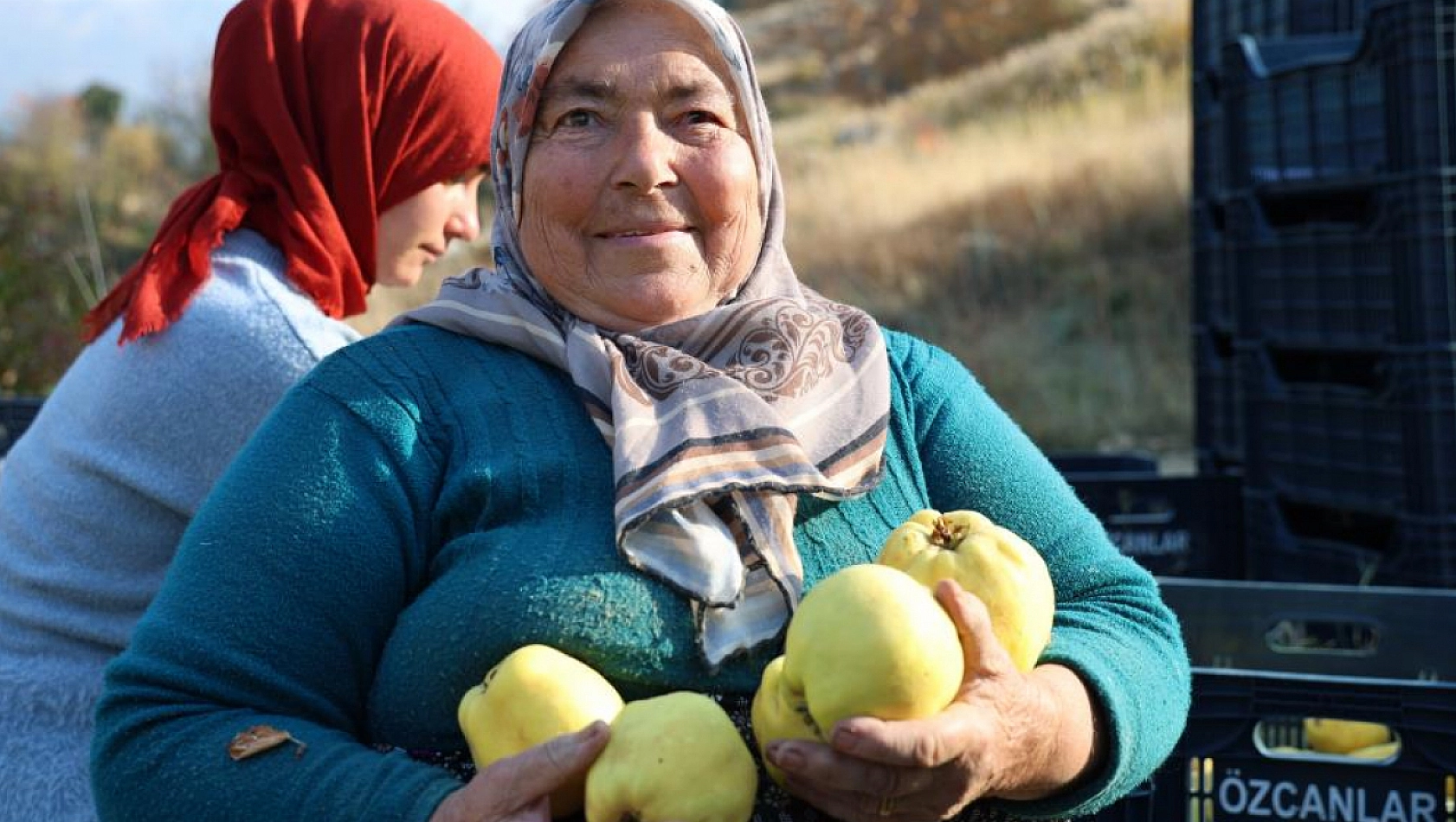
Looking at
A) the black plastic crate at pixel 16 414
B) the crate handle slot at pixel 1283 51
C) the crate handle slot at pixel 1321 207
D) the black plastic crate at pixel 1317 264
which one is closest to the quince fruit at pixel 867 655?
the black plastic crate at pixel 1317 264

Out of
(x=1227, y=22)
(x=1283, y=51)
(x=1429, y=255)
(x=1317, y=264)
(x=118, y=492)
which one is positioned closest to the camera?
(x=118, y=492)

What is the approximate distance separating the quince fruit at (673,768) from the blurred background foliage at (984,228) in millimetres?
5002

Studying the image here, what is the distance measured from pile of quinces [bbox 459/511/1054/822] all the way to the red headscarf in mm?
1161

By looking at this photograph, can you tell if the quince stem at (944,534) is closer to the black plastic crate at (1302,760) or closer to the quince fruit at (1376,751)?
the black plastic crate at (1302,760)

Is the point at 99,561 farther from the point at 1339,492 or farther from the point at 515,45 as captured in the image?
the point at 1339,492

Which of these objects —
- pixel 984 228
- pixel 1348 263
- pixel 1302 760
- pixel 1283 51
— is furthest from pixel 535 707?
pixel 984 228

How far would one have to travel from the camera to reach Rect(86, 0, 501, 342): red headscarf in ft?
8.73

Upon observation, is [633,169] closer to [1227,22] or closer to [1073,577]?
[1073,577]

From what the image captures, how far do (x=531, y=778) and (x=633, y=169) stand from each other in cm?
85

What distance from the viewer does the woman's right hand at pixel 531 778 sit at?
158 centimetres

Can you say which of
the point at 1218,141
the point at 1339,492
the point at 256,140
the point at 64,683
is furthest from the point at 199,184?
the point at 1218,141

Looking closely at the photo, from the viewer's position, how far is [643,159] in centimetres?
211

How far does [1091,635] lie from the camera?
198 cm

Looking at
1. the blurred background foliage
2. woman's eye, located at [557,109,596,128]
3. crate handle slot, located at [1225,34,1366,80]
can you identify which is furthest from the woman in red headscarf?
the blurred background foliage
